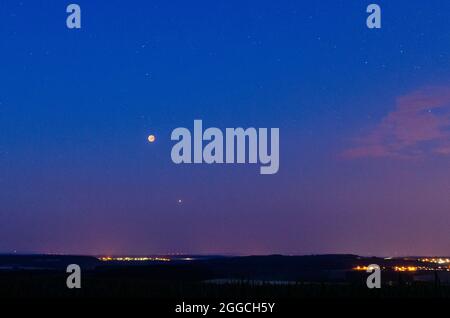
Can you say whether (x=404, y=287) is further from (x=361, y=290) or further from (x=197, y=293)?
(x=197, y=293)
